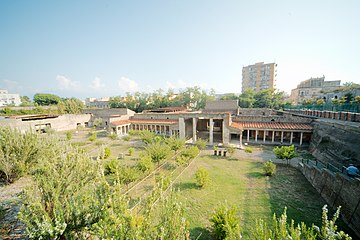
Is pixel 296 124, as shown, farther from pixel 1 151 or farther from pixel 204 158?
pixel 1 151

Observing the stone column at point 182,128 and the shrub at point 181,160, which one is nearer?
the shrub at point 181,160

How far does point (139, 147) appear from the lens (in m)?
24.4

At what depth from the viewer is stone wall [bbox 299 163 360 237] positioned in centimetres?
832

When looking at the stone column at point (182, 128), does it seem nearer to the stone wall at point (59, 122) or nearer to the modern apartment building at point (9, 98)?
the stone wall at point (59, 122)

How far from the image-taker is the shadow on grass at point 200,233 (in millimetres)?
7910

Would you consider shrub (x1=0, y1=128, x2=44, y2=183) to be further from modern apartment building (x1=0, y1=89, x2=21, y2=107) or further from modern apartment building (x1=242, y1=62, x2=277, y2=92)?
modern apartment building (x1=0, y1=89, x2=21, y2=107)

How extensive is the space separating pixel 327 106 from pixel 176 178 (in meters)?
28.4

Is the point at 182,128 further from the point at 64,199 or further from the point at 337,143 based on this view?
the point at 64,199

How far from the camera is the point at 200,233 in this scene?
26.3ft

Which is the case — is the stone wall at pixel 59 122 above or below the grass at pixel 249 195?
above

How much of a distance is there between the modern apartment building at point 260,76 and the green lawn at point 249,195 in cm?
7587

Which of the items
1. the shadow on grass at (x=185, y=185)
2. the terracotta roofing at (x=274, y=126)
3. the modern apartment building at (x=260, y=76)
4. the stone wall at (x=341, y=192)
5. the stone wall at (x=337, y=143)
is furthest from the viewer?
the modern apartment building at (x=260, y=76)

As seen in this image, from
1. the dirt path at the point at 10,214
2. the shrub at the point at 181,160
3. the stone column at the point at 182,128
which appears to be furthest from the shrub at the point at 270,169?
the dirt path at the point at 10,214

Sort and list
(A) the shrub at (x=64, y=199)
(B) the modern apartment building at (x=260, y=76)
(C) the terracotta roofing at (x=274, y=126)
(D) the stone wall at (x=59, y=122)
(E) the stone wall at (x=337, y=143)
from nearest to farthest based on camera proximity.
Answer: (A) the shrub at (x=64, y=199)
(E) the stone wall at (x=337, y=143)
(C) the terracotta roofing at (x=274, y=126)
(D) the stone wall at (x=59, y=122)
(B) the modern apartment building at (x=260, y=76)
